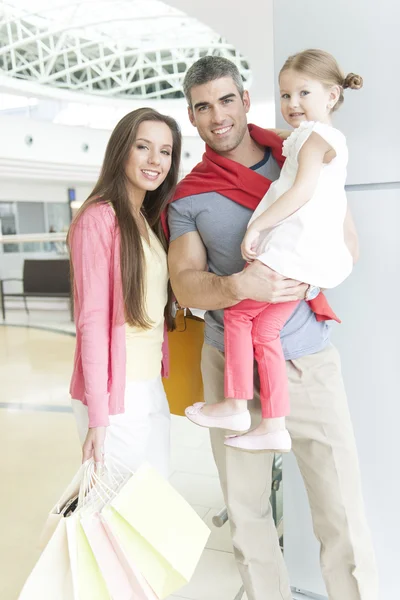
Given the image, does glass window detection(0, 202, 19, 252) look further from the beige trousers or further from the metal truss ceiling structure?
the beige trousers

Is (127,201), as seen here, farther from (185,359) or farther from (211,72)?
(185,359)

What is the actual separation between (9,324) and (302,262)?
9.11 metres

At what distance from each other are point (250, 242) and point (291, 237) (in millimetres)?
121

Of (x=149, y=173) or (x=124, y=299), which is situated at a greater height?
(x=149, y=173)

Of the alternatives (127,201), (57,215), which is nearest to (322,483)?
(127,201)

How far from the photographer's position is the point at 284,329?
1.79 m

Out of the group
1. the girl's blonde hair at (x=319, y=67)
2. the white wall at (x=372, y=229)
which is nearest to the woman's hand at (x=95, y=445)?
the white wall at (x=372, y=229)

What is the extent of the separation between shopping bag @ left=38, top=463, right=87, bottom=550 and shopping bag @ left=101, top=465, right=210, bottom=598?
152mm

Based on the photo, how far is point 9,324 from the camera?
9812 mm

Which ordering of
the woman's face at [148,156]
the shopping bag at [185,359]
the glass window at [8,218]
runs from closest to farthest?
1. the woman's face at [148,156]
2. the shopping bag at [185,359]
3. the glass window at [8,218]

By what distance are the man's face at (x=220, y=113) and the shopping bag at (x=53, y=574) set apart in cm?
127

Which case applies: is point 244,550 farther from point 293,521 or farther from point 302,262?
point 302,262

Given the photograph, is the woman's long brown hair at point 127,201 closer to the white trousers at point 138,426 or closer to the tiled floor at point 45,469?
the white trousers at point 138,426

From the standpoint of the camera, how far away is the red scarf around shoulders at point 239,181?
1.76 meters
